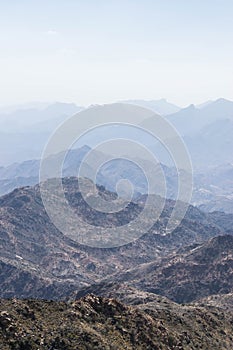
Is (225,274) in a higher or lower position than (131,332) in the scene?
lower

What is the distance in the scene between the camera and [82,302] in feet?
214

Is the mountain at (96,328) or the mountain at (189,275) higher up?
the mountain at (96,328)

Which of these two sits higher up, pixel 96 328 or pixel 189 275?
pixel 96 328

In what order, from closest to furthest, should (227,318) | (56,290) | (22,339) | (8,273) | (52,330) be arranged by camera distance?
(22,339) < (52,330) < (227,318) < (56,290) < (8,273)

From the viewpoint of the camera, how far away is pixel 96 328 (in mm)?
60906

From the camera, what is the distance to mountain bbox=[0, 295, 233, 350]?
174ft

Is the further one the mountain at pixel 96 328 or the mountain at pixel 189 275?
the mountain at pixel 189 275

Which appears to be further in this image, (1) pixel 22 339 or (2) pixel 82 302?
(2) pixel 82 302

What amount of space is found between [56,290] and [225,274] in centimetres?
6130

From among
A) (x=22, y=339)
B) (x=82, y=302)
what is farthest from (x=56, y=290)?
(x=22, y=339)

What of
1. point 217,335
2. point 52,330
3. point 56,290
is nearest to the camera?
point 52,330

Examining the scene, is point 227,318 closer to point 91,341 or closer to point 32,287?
point 91,341

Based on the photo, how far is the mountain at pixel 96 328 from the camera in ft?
174

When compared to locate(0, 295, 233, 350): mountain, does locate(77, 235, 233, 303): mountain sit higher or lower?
lower
